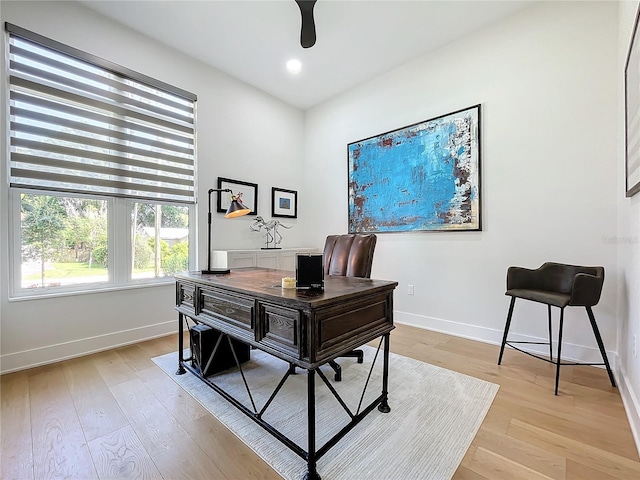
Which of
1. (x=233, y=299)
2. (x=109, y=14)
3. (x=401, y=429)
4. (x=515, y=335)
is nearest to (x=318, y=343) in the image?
(x=233, y=299)

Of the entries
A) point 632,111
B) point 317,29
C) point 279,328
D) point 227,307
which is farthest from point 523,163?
point 227,307

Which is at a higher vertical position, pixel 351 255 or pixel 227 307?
pixel 351 255

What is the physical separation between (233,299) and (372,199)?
2.49 meters

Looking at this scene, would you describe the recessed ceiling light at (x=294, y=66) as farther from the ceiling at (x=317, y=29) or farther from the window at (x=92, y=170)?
the window at (x=92, y=170)

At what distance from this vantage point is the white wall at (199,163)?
224cm

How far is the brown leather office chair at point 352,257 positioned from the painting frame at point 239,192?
62.8 inches

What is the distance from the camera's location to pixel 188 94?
3176 millimetres

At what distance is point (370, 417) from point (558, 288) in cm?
186

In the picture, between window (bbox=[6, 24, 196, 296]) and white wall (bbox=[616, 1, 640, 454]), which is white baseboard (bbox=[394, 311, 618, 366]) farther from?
window (bbox=[6, 24, 196, 296])

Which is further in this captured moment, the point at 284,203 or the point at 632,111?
the point at 284,203

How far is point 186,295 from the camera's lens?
2.00 meters

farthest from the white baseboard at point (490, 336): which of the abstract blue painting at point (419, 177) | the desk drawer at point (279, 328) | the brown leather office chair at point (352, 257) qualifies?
the desk drawer at point (279, 328)

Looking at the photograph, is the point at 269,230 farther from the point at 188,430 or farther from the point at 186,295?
the point at 188,430

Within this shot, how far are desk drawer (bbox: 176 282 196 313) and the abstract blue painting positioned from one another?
91.5 inches
